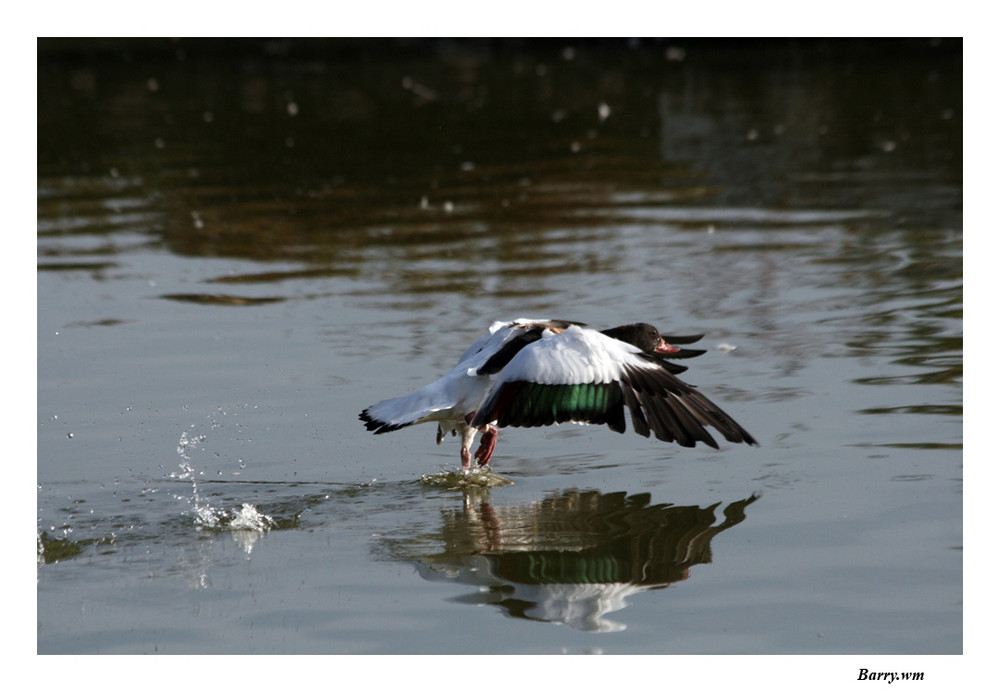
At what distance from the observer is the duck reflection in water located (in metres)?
5.16

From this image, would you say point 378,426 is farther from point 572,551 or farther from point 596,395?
point 572,551

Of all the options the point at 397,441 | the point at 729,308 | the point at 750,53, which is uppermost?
the point at 750,53

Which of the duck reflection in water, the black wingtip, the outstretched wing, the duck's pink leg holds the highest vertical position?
the outstretched wing

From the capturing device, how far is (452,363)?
8305 mm

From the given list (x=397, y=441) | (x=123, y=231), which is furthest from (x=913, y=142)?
(x=397, y=441)

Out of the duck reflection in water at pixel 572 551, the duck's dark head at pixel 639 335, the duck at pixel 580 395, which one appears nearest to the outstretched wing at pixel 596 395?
the duck at pixel 580 395

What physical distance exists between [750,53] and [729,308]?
19976mm

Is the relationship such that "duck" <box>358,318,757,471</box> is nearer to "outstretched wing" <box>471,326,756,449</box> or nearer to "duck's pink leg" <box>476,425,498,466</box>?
"outstretched wing" <box>471,326,756,449</box>

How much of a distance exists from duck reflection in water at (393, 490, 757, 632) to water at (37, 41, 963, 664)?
19 mm

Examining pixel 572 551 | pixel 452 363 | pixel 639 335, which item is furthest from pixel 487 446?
pixel 452 363

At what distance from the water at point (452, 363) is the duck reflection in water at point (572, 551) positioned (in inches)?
0.8

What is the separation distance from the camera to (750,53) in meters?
28.4

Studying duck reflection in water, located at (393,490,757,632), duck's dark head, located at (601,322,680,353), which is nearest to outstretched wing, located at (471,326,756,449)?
duck reflection in water, located at (393,490,757,632)

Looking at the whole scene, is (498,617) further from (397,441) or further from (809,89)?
(809,89)
